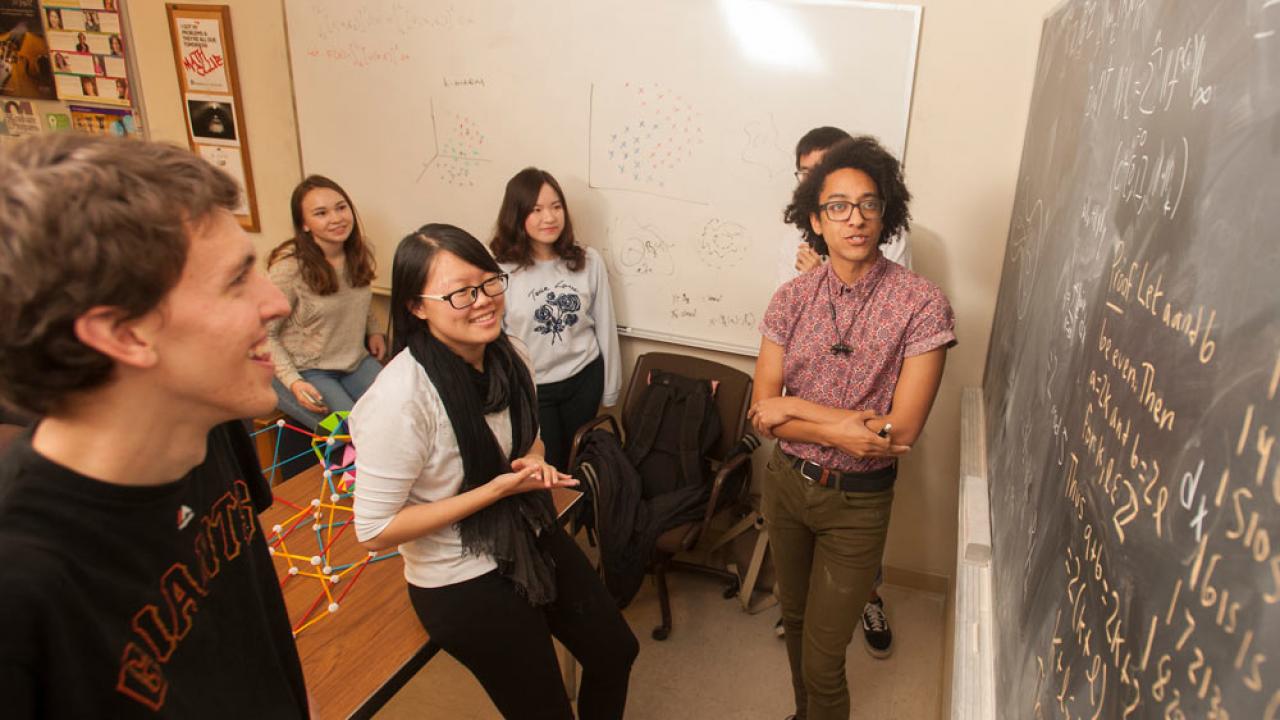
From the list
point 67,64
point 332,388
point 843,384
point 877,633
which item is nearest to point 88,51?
point 67,64

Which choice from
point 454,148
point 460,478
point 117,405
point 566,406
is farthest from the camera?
point 454,148

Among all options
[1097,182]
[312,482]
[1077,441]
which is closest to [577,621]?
[312,482]

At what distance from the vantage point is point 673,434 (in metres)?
2.80

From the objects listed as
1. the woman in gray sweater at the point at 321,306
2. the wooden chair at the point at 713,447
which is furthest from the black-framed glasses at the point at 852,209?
the woman in gray sweater at the point at 321,306

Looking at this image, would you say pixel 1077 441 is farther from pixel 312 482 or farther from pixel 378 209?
pixel 378 209

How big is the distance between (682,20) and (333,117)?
176cm

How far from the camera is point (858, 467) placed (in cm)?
173

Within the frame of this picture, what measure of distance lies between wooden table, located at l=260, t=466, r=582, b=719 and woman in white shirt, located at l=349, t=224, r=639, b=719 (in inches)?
3.7

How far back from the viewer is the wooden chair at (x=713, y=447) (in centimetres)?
256

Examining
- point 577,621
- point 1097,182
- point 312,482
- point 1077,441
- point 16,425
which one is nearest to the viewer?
point 1077,441

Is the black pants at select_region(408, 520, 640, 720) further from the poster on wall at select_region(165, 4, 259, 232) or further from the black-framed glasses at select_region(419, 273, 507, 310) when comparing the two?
the poster on wall at select_region(165, 4, 259, 232)

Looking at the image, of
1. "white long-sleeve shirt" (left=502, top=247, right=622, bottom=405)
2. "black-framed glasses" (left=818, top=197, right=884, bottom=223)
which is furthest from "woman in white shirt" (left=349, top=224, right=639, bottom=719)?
"white long-sleeve shirt" (left=502, top=247, right=622, bottom=405)

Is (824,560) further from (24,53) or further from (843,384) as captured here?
(24,53)

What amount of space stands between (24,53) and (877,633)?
5.10 meters
